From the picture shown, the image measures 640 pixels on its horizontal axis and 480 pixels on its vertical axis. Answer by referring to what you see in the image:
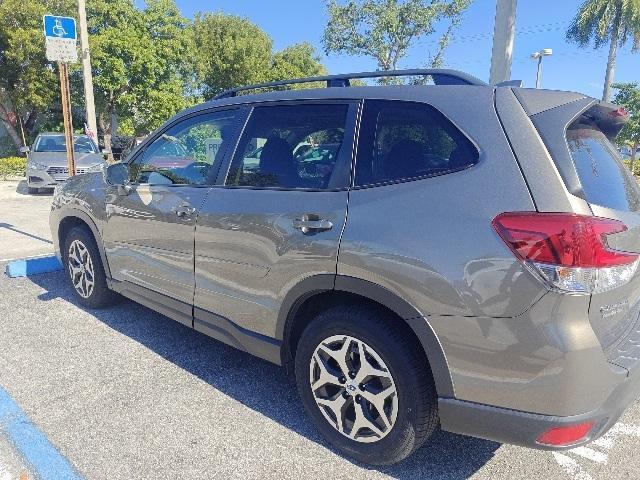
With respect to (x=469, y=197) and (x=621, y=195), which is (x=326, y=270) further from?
(x=621, y=195)

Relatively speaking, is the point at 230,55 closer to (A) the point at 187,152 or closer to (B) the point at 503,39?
(B) the point at 503,39

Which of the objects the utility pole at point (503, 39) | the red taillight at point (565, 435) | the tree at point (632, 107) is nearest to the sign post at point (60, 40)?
the utility pole at point (503, 39)

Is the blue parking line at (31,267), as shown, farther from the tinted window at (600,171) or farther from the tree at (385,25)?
the tree at (385,25)

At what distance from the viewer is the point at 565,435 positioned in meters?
1.81

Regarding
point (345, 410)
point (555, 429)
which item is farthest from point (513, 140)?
point (345, 410)

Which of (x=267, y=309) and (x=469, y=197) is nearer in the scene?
(x=469, y=197)

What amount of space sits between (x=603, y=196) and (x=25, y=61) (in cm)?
2138

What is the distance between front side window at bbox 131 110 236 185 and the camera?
9.78 ft

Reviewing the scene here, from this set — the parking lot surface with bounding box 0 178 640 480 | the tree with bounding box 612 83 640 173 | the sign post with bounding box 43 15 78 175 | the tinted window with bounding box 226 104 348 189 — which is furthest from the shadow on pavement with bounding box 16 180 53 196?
the tree with bounding box 612 83 640 173

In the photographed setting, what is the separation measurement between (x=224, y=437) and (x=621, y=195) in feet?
7.31

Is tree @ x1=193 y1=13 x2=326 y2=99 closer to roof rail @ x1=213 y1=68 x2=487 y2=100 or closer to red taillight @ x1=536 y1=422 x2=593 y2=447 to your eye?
roof rail @ x1=213 y1=68 x2=487 y2=100

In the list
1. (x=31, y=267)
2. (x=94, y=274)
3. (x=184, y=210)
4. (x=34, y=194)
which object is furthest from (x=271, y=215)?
(x=34, y=194)

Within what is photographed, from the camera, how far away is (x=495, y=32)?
6270mm

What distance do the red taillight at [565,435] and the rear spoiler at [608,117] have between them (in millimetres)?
1286
